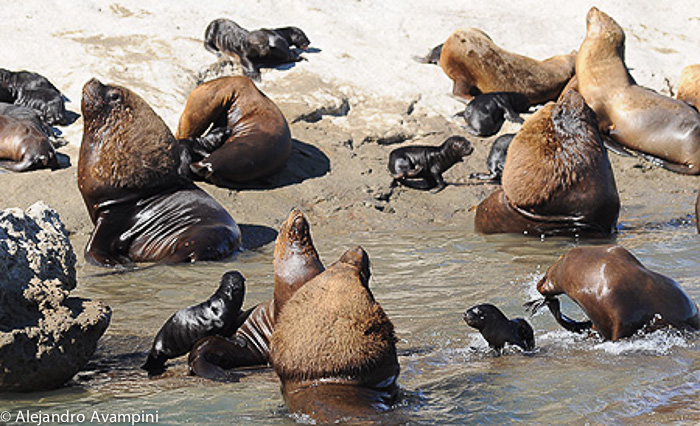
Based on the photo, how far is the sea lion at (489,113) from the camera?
12023 mm

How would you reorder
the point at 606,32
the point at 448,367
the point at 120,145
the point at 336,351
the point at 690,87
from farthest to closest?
the point at 690,87, the point at 606,32, the point at 120,145, the point at 448,367, the point at 336,351

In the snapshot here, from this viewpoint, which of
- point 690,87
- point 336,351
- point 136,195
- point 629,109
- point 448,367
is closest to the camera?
point 336,351

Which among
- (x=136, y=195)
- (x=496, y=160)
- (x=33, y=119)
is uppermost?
(x=33, y=119)

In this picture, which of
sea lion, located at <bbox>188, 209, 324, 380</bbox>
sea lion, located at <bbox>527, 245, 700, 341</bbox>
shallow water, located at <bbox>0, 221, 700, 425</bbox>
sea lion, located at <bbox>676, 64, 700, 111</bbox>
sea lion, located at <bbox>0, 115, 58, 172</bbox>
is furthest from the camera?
sea lion, located at <bbox>676, 64, 700, 111</bbox>

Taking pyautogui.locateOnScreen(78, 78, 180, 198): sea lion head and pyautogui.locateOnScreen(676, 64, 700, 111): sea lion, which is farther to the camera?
pyautogui.locateOnScreen(676, 64, 700, 111): sea lion

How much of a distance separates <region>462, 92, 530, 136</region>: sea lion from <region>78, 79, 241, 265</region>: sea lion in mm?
4787

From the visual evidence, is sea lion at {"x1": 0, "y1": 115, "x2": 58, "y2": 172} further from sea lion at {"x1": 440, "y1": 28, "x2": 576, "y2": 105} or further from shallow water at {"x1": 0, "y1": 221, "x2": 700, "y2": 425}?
sea lion at {"x1": 440, "y1": 28, "x2": 576, "y2": 105}

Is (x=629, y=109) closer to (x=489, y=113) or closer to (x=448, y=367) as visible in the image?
(x=489, y=113)

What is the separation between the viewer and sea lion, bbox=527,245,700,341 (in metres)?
4.52

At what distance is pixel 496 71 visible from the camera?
13602 millimetres

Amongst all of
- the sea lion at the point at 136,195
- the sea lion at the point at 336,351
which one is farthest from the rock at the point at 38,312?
the sea lion at the point at 136,195

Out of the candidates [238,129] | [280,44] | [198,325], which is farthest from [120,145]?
[280,44]

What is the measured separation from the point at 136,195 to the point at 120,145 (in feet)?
1.47

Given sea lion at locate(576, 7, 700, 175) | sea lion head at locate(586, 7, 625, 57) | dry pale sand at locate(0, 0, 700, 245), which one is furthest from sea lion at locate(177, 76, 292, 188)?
sea lion head at locate(586, 7, 625, 57)
